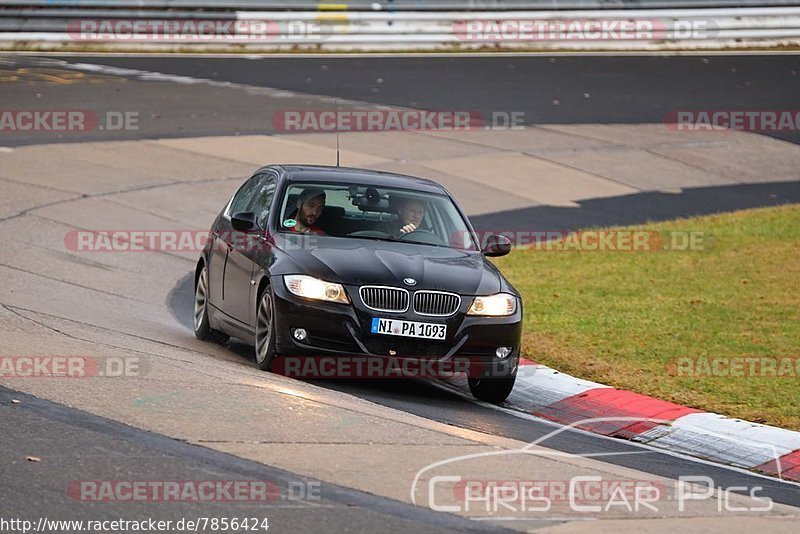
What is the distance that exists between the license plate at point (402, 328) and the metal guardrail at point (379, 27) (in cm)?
2223

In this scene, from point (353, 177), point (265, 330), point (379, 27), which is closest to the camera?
point (265, 330)

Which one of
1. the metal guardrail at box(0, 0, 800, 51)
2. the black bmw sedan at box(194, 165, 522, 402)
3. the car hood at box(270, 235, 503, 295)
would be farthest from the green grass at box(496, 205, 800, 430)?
the metal guardrail at box(0, 0, 800, 51)

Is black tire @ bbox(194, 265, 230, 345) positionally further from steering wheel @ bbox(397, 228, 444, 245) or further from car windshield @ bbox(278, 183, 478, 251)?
steering wheel @ bbox(397, 228, 444, 245)

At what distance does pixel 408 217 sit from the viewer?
11016 mm

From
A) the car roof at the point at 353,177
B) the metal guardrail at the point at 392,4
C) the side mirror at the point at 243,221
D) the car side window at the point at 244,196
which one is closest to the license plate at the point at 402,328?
the side mirror at the point at 243,221

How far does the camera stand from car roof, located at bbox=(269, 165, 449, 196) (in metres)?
11.2

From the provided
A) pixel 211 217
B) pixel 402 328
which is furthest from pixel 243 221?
pixel 211 217

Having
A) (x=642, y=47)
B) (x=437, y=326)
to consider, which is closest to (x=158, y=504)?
(x=437, y=326)

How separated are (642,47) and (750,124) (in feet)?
24.1

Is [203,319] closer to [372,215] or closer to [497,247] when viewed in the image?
[372,215]

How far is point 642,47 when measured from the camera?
3503 cm

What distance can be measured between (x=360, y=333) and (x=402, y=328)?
0.94 feet

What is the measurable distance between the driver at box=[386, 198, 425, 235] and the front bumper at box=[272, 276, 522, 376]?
122 cm

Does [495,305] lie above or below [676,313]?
above
